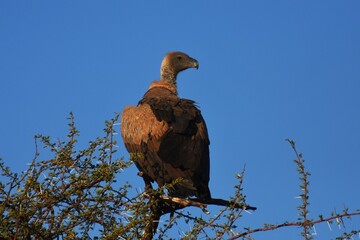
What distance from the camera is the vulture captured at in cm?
629

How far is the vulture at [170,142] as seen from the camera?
20.6 feet

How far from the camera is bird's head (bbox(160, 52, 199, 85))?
960 cm

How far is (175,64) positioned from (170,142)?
10.4 ft

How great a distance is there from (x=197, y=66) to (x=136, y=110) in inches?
93.3

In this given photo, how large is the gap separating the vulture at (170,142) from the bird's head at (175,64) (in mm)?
1629

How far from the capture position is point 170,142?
263 inches

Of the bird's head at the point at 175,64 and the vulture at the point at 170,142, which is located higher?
the bird's head at the point at 175,64

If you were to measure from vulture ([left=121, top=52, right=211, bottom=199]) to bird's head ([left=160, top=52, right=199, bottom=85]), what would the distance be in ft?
5.34

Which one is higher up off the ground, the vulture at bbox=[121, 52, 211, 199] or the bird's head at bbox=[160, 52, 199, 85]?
the bird's head at bbox=[160, 52, 199, 85]

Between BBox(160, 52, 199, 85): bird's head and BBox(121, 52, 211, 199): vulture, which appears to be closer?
BBox(121, 52, 211, 199): vulture

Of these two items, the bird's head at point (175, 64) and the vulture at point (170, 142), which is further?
the bird's head at point (175, 64)

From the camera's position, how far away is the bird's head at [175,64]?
9.60 metres

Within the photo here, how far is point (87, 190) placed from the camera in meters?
4.34

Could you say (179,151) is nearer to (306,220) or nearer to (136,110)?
(136,110)
